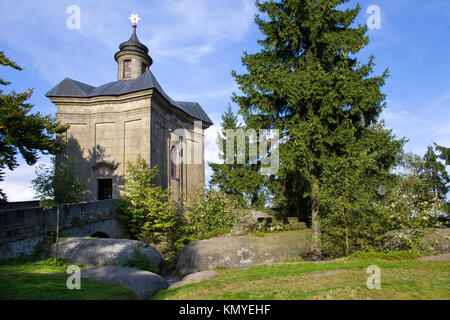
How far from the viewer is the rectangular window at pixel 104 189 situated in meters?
21.6

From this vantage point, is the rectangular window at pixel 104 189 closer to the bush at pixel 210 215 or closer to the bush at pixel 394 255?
the bush at pixel 210 215

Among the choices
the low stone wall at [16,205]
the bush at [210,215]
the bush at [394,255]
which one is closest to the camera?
the bush at [394,255]

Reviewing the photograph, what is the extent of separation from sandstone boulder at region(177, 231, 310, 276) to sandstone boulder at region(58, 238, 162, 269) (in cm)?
146

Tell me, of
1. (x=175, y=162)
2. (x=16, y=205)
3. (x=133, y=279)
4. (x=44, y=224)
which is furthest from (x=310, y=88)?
(x=16, y=205)

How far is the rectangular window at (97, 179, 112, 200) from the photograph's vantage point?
21611 millimetres

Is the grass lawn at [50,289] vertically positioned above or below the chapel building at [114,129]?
below

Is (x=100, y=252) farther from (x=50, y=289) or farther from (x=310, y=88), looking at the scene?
(x=310, y=88)

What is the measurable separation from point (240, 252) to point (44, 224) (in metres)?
8.49

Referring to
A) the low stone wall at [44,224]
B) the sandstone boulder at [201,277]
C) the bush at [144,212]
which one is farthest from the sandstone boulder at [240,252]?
the low stone wall at [44,224]

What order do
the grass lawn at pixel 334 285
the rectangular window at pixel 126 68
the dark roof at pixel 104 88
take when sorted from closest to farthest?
1. the grass lawn at pixel 334 285
2. the dark roof at pixel 104 88
3. the rectangular window at pixel 126 68

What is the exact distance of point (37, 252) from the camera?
37.1 ft

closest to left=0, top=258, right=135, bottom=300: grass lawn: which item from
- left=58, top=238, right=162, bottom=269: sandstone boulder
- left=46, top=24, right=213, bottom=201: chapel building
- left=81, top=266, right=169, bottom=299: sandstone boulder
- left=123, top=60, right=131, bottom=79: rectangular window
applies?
left=81, top=266, right=169, bottom=299: sandstone boulder

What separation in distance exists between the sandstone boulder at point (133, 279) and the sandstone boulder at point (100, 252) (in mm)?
2288
